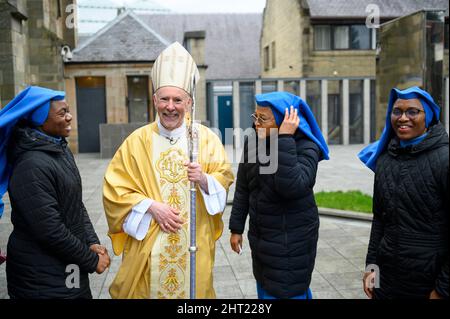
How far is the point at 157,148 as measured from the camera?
3.23m

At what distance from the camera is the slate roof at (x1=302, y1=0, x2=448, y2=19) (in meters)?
23.6

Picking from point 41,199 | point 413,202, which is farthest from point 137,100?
point 413,202

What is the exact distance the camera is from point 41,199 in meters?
2.54

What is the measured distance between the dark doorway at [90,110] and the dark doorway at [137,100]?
1038 millimetres

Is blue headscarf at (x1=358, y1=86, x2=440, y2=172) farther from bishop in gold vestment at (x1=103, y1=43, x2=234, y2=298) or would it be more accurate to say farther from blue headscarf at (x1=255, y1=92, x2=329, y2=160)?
bishop in gold vestment at (x1=103, y1=43, x2=234, y2=298)

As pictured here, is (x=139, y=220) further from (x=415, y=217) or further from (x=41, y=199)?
(x=415, y=217)

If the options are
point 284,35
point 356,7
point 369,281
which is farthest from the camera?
point 284,35

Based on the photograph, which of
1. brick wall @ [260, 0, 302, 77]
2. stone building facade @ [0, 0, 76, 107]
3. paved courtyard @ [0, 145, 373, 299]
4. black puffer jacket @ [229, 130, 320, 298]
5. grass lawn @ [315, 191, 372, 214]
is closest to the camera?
black puffer jacket @ [229, 130, 320, 298]

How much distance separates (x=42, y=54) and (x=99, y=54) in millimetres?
3626

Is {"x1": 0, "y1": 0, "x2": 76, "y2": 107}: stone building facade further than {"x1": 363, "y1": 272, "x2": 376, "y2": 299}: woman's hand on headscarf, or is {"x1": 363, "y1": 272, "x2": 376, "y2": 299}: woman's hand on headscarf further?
{"x1": 0, "y1": 0, "x2": 76, "y2": 107}: stone building facade

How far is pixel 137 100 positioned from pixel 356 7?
493 inches

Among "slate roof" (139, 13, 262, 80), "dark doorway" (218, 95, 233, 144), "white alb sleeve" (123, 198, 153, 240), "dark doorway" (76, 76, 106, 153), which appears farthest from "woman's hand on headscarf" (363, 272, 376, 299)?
"slate roof" (139, 13, 262, 80)

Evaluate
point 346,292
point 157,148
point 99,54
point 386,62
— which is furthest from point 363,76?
point 157,148

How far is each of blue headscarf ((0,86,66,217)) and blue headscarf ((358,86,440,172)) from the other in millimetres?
1922
